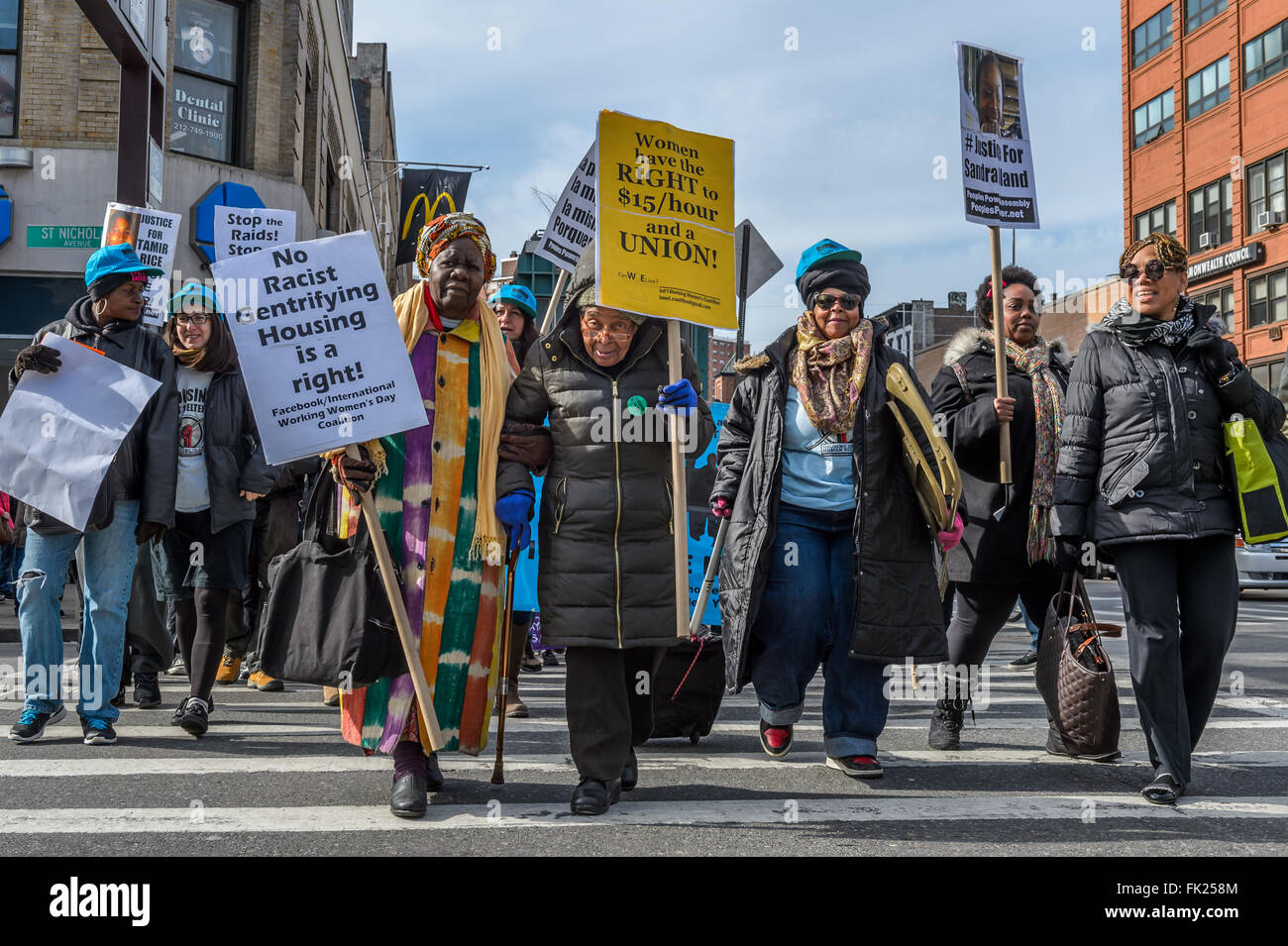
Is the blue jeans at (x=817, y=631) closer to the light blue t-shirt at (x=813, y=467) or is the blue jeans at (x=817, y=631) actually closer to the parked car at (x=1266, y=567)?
the light blue t-shirt at (x=813, y=467)

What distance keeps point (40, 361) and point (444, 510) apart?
2263mm

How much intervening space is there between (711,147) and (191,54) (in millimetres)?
15380

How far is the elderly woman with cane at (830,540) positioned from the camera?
483cm

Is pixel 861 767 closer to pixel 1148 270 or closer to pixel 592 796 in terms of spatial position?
pixel 592 796

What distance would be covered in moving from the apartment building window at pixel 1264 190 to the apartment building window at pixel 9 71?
A: 31028 mm

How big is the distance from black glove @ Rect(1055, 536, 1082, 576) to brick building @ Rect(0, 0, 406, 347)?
8.55 meters

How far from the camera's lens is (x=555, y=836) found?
3.89 m

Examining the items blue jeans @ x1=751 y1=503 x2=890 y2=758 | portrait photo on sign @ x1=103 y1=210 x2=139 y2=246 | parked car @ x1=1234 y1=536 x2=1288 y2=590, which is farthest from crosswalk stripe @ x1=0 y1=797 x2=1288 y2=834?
parked car @ x1=1234 y1=536 x2=1288 y2=590

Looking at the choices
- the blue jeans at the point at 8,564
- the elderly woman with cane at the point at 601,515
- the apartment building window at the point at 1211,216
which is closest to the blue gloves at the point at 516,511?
the elderly woman with cane at the point at 601,515

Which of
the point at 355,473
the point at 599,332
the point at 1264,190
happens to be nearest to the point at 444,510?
the point at 355,473

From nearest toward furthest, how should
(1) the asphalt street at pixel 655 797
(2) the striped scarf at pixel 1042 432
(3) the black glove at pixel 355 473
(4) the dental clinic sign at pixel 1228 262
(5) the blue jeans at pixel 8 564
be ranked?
(1) the asphalt street at pixel 655 797
(3) the black glove at pixel 355 473
(2) the striped scarf at pixel 1042 432
(5) the blue jeans at pixel 8 564
(4) the dental clinic sign at pixel 1228 262

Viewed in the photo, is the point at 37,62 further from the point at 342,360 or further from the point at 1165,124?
the point at 1165,124

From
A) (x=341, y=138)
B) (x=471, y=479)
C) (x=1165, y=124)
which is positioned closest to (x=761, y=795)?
(x=471, y=479)

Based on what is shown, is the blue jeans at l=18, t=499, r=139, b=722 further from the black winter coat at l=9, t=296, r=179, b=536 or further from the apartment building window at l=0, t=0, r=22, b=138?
the apartment building window at l=0, t=0, r=22, b=138
